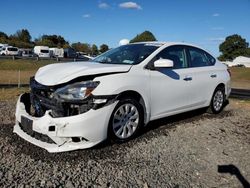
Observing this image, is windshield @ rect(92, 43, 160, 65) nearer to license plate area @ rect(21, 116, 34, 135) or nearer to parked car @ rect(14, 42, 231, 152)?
parked car @ rect(14, 42, 231, 152)

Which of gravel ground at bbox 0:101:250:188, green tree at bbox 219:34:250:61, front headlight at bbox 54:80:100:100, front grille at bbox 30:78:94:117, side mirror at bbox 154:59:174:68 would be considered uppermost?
green tree at bbox 219:34:250:61

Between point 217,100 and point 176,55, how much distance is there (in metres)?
1.82

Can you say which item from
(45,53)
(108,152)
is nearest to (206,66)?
(108,152)

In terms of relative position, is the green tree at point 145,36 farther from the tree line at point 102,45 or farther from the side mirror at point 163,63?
the side mirror at point 163,63

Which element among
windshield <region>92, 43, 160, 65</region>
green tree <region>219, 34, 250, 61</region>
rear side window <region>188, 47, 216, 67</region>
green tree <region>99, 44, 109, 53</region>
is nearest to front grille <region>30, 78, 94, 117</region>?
windshield <region>92, 43, 160, 65</region>

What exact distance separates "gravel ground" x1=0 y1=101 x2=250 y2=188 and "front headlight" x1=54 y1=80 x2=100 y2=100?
787 mm

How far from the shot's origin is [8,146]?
5.10m

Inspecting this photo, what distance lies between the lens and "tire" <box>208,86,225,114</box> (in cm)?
758

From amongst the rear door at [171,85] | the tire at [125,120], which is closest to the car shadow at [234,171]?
the tire at [125,120]

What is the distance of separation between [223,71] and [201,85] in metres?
1.17

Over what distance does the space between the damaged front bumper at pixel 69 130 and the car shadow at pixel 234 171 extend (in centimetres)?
164

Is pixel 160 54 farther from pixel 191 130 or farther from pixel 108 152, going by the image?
pixel 108 152

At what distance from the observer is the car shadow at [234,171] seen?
415cm

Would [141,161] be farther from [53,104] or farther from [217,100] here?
[217,100]
